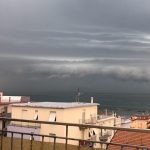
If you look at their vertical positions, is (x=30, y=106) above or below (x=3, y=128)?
above

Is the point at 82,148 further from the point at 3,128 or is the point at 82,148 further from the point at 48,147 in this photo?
the point at 3,128

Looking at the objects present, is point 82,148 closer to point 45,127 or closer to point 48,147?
point 48,147

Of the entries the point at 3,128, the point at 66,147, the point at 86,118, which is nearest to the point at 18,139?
the point at 3,128

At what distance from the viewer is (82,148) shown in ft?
17.3

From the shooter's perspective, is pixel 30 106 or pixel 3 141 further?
pixel 30 106

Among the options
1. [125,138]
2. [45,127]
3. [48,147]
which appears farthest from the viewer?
[45,127]

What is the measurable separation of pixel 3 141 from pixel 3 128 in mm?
379

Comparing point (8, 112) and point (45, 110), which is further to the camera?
point (8, 112)

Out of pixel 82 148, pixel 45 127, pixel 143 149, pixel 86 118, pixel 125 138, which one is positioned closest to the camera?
pixel 143 149

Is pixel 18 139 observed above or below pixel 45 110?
below

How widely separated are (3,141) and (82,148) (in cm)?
170

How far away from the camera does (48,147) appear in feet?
18.7

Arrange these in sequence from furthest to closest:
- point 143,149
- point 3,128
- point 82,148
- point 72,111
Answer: point 72,111
point 3,128
point 82,148
point 143,149

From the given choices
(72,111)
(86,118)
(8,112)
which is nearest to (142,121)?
(86,118)
